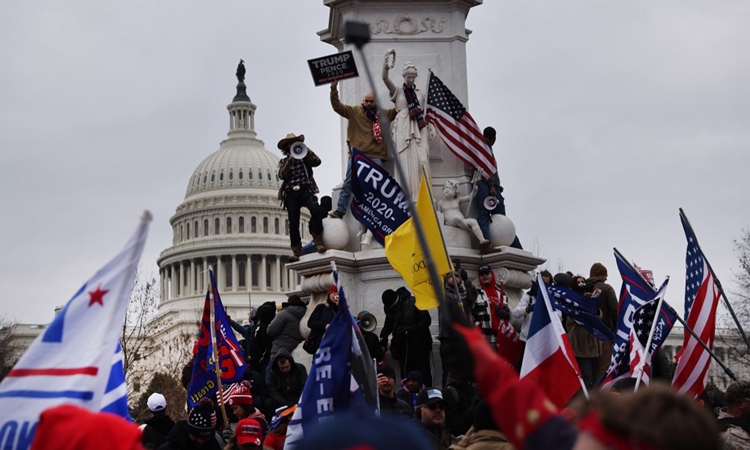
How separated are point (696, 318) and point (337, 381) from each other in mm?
4240

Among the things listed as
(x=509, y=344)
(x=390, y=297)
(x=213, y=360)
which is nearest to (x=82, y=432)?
(x=213, y=360)

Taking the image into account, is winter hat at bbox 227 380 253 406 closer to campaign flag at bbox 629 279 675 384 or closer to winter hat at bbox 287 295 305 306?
campaign flag at bbox 629 279 675 384

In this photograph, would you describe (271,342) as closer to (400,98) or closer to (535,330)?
(400,98)

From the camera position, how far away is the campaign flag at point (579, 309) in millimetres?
13141

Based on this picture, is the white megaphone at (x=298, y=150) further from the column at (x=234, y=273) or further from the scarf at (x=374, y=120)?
the column at (x=234, y=273)

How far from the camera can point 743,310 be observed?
43312 mm

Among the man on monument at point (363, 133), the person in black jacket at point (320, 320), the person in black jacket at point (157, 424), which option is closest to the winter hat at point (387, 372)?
the person in black jacket at point (157, 424)

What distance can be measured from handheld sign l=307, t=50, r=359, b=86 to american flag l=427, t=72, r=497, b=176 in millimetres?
1816

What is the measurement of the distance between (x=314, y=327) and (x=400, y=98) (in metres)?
4.43

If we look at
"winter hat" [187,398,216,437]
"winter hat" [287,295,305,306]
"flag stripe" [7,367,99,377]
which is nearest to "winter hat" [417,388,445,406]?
"winter hat" [187,398,216,437]

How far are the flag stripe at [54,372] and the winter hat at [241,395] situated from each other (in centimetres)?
746

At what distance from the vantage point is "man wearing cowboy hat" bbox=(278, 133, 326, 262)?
17828mm

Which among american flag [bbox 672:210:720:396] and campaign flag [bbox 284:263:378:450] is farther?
american flag [bbox 672:210:720:396]

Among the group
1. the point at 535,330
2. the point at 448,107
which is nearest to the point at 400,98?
the point at 448,107
